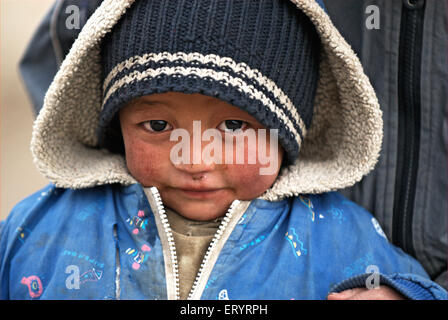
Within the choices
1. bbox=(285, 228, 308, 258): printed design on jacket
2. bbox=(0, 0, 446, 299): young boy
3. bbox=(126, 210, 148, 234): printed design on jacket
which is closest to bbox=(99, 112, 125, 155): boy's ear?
bbox=(0, 0, 446, 299): young boy

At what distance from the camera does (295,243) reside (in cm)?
116

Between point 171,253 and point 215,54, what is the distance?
40cm

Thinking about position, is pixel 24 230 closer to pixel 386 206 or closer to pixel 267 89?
pixel 267 89

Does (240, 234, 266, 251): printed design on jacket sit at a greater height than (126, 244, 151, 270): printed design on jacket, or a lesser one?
greater

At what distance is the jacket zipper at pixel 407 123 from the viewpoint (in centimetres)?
125

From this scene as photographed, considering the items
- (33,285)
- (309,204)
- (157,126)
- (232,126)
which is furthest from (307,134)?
(33,285)

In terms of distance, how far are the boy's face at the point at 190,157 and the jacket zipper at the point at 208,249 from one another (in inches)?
0.8

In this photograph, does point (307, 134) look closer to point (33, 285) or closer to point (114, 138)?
point (114, 138)

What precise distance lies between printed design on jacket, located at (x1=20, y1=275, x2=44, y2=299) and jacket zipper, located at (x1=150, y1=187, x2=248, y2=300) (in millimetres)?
285

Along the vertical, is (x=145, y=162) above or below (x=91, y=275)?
above

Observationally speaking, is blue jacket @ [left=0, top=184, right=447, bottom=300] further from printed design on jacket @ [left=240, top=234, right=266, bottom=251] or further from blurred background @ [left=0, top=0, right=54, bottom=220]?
blurred background @ [left=0, top=0, right=54, bottom=220]

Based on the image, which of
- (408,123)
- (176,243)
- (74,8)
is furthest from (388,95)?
(74,8)

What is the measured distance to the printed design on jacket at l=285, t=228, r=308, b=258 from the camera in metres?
1.15

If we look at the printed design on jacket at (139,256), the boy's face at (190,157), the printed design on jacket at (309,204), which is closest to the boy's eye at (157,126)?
the boy's face at (190,157)
